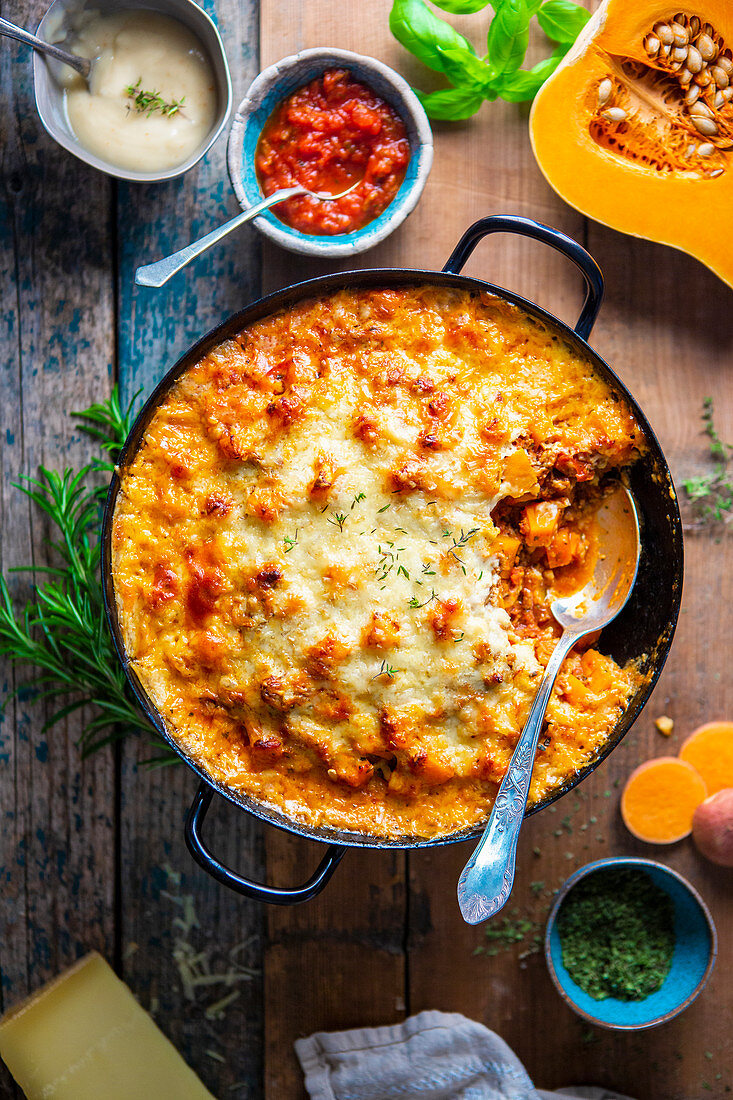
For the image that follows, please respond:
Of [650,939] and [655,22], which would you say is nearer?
[655,22]

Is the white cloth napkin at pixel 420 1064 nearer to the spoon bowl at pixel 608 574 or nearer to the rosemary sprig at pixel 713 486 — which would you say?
the spoon bowl at pixel 608 574

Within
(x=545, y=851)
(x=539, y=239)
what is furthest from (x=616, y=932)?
(x=539, y=239)

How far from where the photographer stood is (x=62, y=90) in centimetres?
263

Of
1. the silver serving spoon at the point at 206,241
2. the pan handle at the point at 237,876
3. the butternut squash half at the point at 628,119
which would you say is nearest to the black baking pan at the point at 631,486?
the pan handle at the point at 237,876

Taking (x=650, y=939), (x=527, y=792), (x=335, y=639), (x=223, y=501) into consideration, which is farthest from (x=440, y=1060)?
(x=223, y=501)

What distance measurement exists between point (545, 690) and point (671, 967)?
1268mm

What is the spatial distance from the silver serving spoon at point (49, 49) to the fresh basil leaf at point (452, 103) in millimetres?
1035

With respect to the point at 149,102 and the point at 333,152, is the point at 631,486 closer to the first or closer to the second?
the point at 333,152

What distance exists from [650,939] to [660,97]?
8.83 feet

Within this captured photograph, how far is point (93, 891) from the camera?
2.93m

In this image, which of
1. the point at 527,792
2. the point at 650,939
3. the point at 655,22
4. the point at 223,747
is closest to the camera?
the point at 527,792

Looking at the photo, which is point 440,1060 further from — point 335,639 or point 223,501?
point 223,501

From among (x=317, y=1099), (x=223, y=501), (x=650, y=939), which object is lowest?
(x=317, y=1099)

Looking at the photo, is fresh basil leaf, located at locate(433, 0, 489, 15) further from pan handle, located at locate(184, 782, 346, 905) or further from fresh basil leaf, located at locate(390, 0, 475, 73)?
pan handle, located at locate(184, 782, 346, 905)
